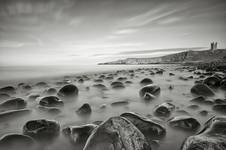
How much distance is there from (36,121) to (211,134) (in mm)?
2468

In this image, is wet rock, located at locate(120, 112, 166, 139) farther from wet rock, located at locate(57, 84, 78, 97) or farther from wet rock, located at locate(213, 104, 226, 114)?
wet rock, located at locate(57, 84, 78, 97)

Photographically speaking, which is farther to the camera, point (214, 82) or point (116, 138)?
point (214, 82)

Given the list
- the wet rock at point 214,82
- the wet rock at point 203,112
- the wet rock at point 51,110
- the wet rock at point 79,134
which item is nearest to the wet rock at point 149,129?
the wet rock at point 79,134

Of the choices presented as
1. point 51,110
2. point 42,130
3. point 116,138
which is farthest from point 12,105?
point 116,138

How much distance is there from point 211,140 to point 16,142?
234cm

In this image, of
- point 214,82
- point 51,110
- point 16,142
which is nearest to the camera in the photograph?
point 16,142

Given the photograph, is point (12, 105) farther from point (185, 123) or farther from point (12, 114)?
point (185, 123)

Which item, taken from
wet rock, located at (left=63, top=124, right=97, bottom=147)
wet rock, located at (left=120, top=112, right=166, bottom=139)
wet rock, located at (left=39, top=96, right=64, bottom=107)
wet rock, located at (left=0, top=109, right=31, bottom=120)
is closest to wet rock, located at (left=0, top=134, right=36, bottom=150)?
wet rock, located at (left=63, top=124, right=97, bottom=147)

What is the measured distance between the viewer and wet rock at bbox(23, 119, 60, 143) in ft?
6.38

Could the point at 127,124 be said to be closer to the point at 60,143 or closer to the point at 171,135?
the point at 171,135

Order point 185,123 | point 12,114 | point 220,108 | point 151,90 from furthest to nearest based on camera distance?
point 151,90 < point 220,108 < point 12,114 < point 185,123

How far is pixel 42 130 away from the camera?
2023 millimetres

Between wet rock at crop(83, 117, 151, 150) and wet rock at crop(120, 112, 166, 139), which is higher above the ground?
wet rock at crop(83, 117, 151, 150)

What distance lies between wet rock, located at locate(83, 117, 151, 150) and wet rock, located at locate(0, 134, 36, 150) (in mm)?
815
